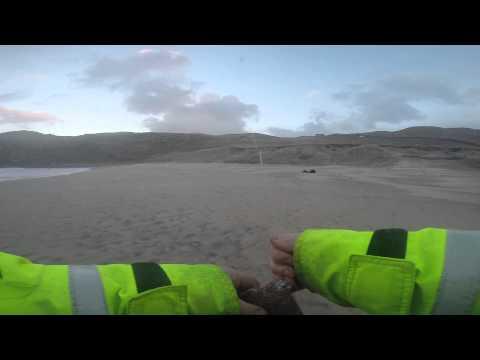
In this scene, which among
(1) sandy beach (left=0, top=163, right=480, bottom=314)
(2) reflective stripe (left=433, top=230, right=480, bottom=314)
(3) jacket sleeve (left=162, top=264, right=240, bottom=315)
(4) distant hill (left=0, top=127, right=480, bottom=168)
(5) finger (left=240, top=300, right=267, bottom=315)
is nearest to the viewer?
(2) reflective stripe (left=433, top=230, right=480, bottom=314)

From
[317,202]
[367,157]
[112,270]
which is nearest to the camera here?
[112,270]

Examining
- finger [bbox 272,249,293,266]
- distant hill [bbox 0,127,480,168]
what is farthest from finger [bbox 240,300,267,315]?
distant hill [bbox 0,127,480,168]

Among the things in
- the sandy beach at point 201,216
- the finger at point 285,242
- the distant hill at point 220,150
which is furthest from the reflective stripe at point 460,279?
the distant hill at point 220,150

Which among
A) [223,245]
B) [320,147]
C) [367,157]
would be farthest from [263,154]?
[223,245]

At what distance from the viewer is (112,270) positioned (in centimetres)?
85

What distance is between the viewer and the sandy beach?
A: 2.62 metres

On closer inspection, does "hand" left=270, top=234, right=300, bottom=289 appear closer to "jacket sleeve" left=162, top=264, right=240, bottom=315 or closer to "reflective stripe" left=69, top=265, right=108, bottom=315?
"jacket sleeve" left=162, top=264, right=240, bottom=315

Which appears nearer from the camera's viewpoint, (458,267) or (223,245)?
(458,267)

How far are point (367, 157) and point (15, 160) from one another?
19.0 meters

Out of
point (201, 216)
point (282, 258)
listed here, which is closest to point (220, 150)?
point (201, 216)

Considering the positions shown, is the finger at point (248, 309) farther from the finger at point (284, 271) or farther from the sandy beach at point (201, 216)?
the sandy beach at point (201, 216)

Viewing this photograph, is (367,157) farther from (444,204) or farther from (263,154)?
(444,204)

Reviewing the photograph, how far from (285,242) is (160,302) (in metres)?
0.50
